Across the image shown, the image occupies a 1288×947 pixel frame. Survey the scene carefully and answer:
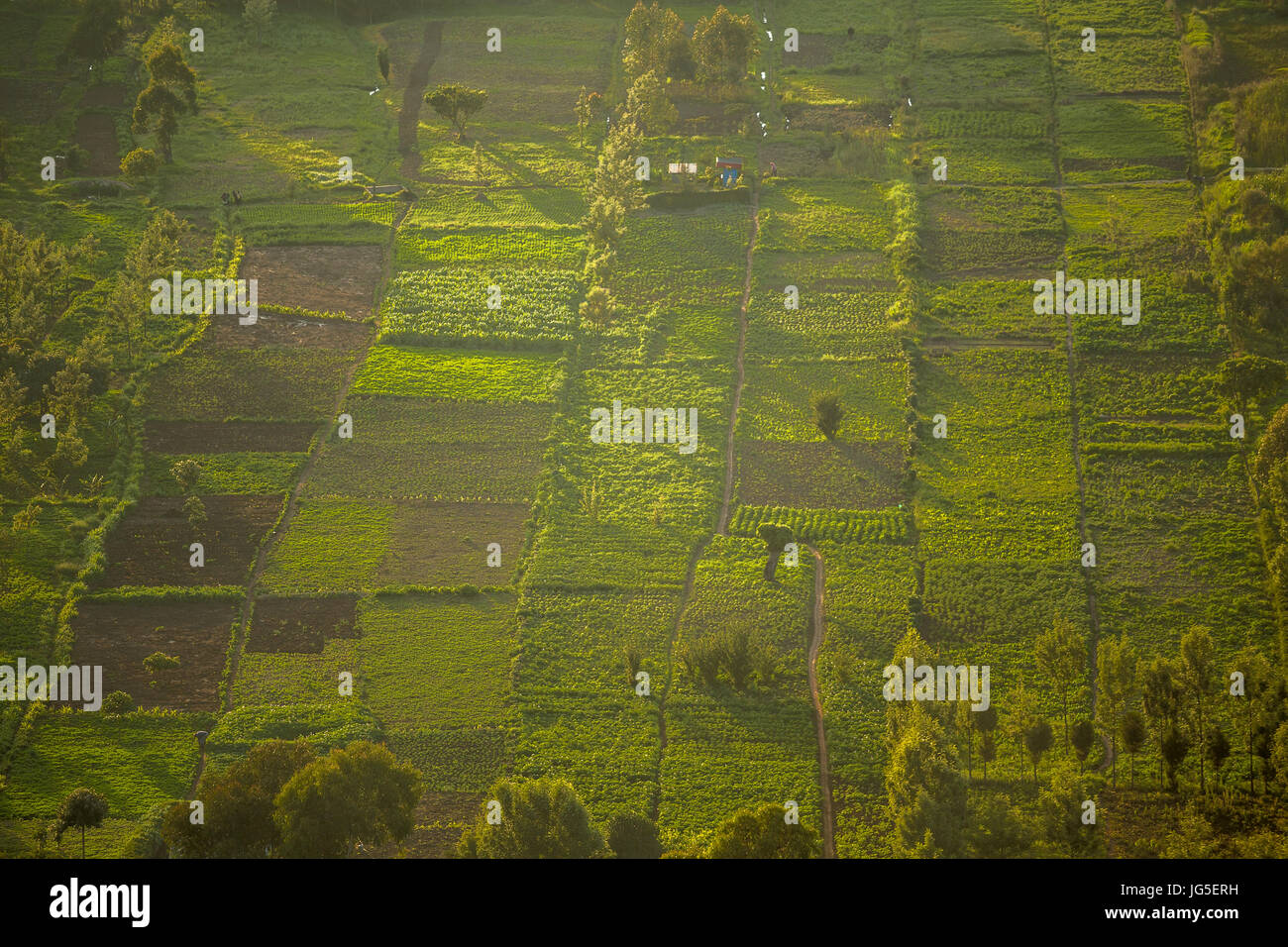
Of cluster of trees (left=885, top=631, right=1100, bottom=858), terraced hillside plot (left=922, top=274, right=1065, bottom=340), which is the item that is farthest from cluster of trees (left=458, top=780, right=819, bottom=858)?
terraced hillside plot (left=922, top=274, right=1065, bottom=340)

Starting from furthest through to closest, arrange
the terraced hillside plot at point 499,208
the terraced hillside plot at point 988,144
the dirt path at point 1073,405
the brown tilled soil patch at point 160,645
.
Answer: the terraced hillside plot at point 988,144
the terraced hillside plot at point 499,208
the dirt path at point 1073,405
the brown tilled soil patch at point 160,645

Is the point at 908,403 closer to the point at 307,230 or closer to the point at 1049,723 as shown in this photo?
the point at 1049,723

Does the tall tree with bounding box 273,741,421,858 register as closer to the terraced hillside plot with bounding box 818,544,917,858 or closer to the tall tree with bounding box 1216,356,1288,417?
the terraced hillside plot with bounding box 818,544,917,858

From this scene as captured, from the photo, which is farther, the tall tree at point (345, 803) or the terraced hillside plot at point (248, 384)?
the terraced hillside plot at point (248, 384)

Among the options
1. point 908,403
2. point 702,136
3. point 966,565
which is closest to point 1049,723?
point 966,565

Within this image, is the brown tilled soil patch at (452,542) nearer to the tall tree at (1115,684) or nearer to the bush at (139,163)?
the tall tree at (1115,684)

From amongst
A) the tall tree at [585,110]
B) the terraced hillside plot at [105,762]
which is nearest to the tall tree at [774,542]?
the terraced hillside plot at [105,762]

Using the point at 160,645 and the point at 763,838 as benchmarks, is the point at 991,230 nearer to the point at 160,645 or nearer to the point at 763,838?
the point at 763,838

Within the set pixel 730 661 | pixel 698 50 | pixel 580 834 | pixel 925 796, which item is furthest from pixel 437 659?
pixel 698 50
